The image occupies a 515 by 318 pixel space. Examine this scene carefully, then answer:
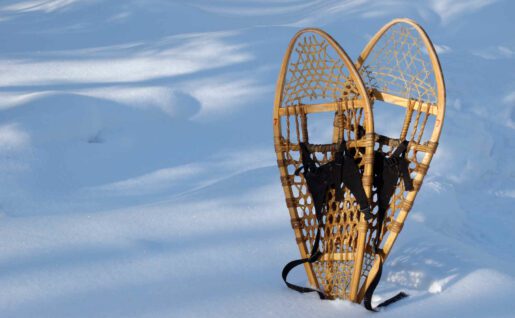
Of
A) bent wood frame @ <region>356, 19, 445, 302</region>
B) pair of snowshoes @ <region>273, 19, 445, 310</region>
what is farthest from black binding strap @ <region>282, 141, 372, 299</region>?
bent wood frame @ <region>356, 19, 445, 302</region>

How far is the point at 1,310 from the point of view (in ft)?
6.20

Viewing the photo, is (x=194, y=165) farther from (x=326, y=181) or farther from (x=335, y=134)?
(x=326, y=181)

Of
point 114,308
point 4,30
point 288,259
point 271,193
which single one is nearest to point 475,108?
point 271,193

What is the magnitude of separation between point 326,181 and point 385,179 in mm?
177

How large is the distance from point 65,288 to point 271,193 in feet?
3.48

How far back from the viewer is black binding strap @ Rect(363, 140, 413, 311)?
1960 mm

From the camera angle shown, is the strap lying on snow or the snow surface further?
the snow surface

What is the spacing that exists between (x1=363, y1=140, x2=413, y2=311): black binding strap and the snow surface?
0.33 ft

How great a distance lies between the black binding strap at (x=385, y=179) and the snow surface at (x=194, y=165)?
0.10 metres

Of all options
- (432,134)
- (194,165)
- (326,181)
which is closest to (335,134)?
(326,181)

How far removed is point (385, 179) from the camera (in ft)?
6.53

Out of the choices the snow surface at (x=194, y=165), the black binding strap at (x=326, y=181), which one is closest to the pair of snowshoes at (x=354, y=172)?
the black binding strap at (x=326, y=181)

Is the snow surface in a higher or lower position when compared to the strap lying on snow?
lower

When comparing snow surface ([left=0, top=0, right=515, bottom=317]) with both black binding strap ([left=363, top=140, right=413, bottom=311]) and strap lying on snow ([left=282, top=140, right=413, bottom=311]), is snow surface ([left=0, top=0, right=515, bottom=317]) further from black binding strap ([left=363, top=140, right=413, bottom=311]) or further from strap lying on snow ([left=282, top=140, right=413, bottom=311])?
strap lying on snow ([left=282, top=140, right=413, bottom=311])
